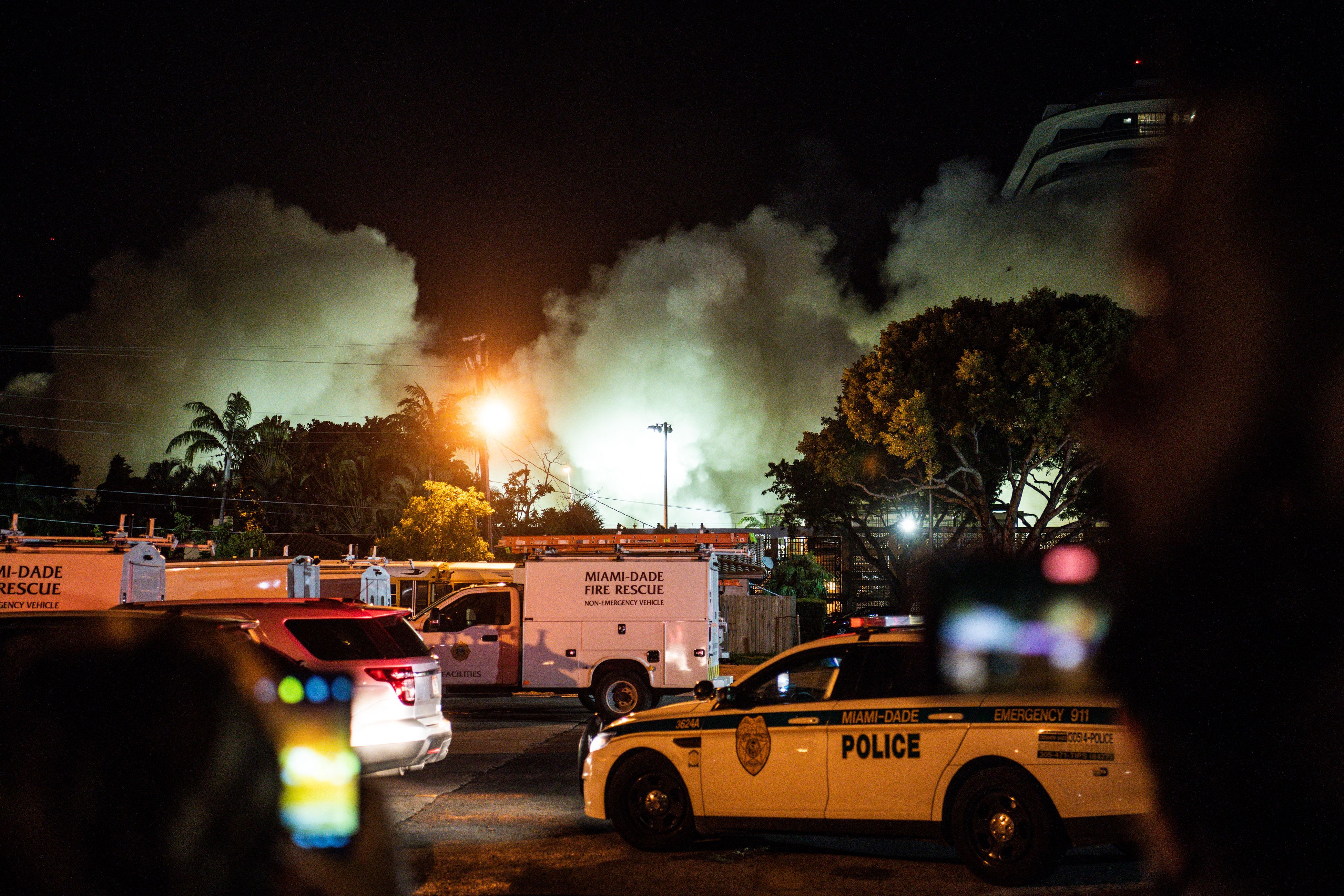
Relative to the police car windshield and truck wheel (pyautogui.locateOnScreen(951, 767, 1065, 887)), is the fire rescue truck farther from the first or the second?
truck wheel (pyautogui.locateOnScreen(951, 767, 1065, 887))

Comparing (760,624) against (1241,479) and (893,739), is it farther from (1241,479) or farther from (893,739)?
(1241,479)

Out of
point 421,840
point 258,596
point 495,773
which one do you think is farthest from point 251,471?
point 421,840

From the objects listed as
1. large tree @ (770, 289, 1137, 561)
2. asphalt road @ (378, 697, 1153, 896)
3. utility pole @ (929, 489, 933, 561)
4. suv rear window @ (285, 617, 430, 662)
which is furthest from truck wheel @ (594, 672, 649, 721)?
utility pole @ (929, 489, 933, 561)

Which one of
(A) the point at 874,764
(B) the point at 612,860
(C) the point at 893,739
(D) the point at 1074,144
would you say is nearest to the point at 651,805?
(B) the point at 612,860

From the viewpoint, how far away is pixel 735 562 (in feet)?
63.8

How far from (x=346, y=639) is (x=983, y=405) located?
23.6 m

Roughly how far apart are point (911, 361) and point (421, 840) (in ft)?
83.4

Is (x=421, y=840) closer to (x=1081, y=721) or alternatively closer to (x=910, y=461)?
(x=1081, y=721)

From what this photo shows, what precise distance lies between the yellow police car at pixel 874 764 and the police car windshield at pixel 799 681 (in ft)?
0.04

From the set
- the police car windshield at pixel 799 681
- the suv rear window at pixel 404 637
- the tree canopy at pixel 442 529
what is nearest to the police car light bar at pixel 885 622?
the police car windshield at pixel 799 681

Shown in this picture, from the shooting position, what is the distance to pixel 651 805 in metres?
7.68

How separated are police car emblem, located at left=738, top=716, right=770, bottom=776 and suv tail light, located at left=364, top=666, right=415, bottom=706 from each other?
329 cm

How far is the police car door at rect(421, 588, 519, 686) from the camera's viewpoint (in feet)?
55.1

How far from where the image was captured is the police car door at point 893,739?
6.80 meters
